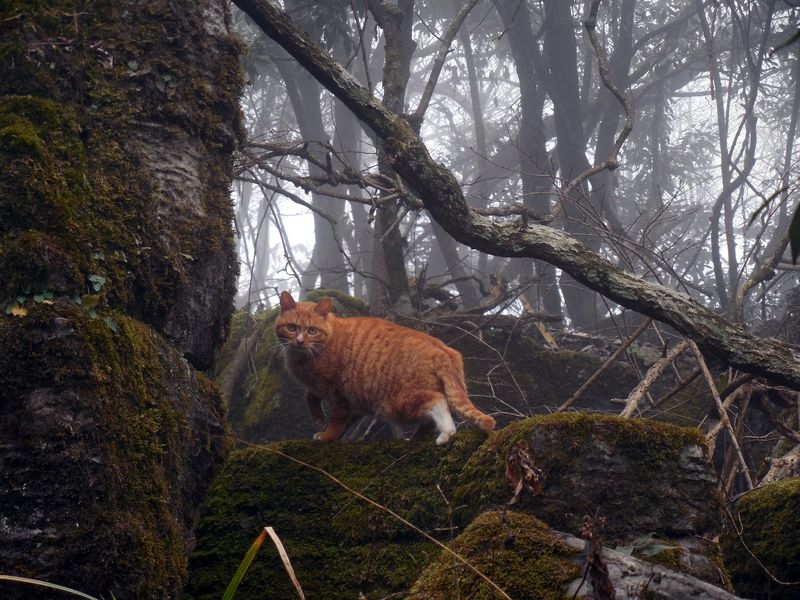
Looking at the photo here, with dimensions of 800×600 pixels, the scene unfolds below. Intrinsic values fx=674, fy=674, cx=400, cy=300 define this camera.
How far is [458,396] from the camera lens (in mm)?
Answer: 4176

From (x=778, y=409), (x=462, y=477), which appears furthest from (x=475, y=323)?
(x=462, y=477)

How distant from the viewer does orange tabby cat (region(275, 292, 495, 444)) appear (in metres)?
4.19

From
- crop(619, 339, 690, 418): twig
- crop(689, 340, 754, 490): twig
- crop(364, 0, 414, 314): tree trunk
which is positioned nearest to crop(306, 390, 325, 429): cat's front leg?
crop(619, 339, 690, 418): twig

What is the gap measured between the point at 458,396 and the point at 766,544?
5.90ft

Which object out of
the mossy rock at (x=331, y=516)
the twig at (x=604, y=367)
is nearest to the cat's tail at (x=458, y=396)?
the mossy rock at (x=331, y=516)

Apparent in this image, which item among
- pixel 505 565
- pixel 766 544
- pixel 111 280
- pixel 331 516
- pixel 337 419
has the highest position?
pixel 111 280

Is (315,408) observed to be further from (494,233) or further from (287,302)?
(494,233)

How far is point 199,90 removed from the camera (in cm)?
412

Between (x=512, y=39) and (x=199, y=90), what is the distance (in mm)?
11272

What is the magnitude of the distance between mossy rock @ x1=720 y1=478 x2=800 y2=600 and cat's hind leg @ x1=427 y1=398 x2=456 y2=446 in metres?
1.52

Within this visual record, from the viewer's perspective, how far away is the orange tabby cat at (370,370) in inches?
165

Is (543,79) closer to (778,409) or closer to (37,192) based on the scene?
(778,409)

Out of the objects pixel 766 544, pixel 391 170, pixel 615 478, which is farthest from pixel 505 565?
pixel 391 170

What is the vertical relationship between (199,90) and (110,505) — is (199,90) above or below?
above
